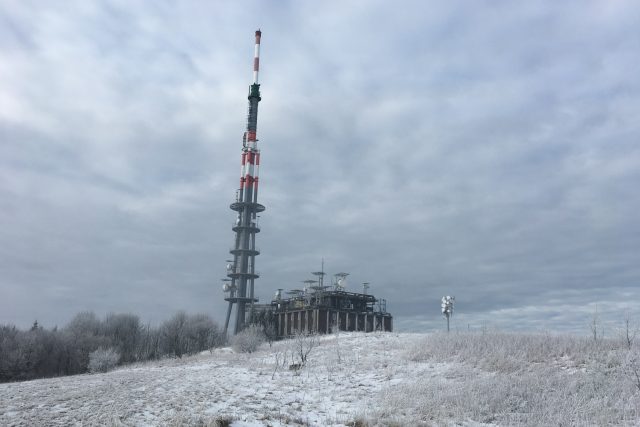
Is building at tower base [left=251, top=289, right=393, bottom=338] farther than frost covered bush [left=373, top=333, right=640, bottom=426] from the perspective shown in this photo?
Yes

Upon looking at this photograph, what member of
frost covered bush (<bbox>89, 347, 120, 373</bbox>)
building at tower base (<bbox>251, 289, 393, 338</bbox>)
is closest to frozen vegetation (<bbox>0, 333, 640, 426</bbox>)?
frost covered bush (<bbox>89, 347, 120, 373</bbox>)

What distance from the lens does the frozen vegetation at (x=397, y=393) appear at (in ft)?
51.4

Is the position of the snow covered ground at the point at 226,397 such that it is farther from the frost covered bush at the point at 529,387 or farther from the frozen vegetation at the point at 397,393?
the frost covered bush at the point at 529,387

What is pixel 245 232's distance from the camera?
92000 mm

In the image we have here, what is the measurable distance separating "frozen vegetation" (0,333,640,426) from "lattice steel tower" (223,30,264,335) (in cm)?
6516

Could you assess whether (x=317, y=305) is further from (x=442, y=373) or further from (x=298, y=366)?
(x=442, y=373)

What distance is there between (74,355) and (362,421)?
175ft

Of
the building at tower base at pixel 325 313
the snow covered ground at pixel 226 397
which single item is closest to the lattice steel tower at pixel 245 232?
the building at tower base at pixel 325 313

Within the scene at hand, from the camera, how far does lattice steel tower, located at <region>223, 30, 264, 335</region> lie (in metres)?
91.1

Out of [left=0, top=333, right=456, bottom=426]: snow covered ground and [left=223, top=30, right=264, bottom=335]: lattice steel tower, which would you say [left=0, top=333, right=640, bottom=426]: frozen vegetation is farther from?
[left=223, top=30, right=264, bottom=335]: lattice steel tower

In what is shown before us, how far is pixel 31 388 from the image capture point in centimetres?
2284

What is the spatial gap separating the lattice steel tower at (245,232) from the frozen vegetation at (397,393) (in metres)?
65.2

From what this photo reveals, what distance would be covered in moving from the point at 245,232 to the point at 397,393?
2962 inches

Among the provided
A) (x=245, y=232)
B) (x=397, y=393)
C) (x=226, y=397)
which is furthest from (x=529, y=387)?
(x=245, y=232)
